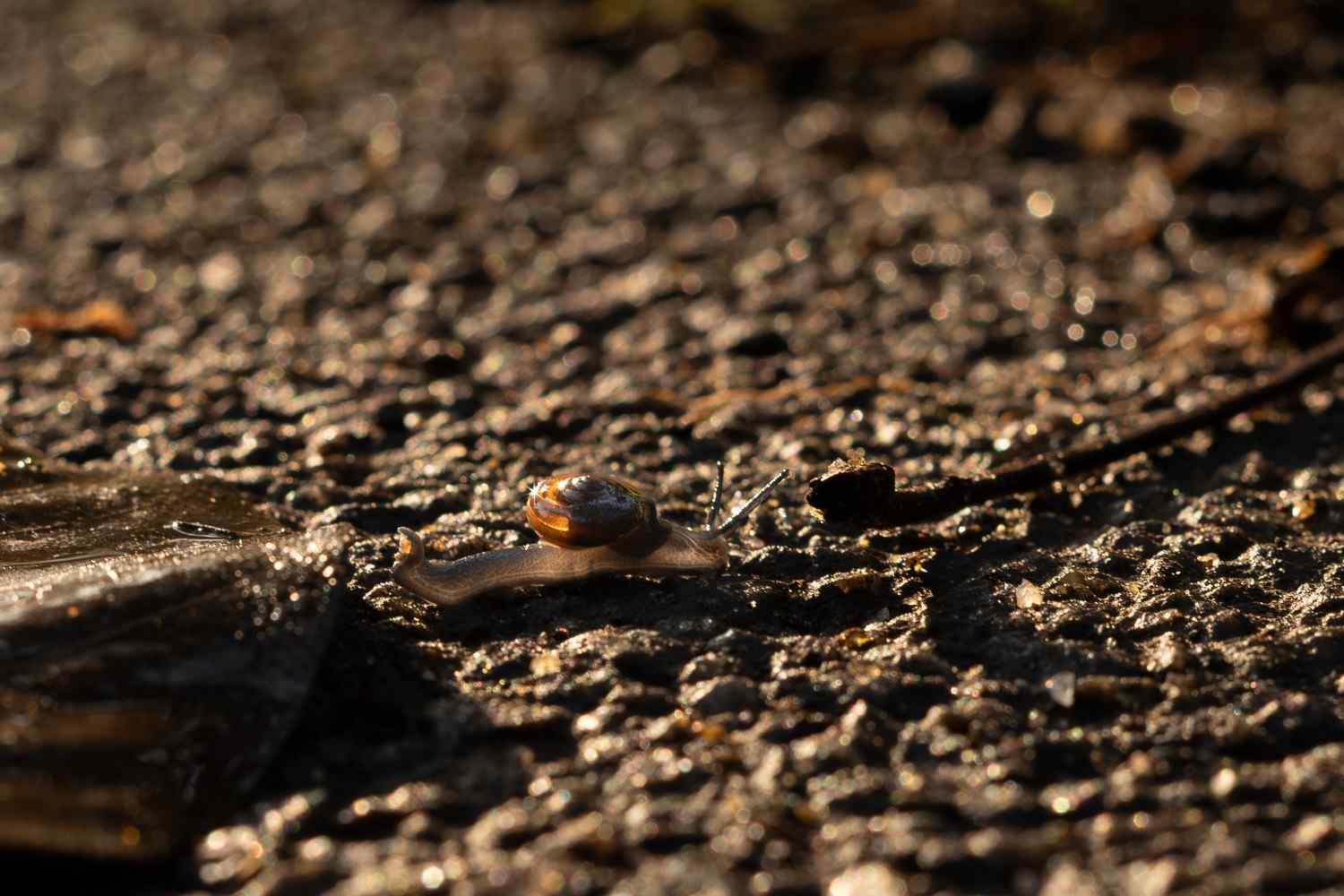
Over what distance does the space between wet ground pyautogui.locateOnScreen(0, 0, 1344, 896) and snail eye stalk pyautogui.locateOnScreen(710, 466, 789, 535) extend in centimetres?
5

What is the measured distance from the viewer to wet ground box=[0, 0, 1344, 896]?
2018 mm

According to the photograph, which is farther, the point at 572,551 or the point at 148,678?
the point at 572,551

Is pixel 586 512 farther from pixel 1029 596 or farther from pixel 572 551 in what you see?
pixel 1029 596

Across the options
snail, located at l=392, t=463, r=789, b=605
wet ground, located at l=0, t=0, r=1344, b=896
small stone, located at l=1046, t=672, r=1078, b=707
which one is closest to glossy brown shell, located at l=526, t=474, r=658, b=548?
snail, located at l=392, t=463, r=789, b=605

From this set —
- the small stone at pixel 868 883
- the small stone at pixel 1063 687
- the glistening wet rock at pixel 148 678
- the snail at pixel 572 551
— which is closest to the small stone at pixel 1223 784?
the small stone at pixel 1063 687

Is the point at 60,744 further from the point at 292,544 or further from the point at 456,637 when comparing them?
the point at 456,637

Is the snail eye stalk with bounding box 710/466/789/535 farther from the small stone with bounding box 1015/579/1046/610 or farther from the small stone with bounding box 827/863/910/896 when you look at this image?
the small stone with bounding box 827/863/910/896

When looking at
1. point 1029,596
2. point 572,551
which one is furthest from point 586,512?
point 1029,596

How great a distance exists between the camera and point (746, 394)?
146 inches

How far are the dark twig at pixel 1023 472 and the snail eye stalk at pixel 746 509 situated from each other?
18 centimetres

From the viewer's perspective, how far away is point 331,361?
4035 millimetres

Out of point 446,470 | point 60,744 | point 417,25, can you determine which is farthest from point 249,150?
point 60,744

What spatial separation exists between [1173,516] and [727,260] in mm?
2070

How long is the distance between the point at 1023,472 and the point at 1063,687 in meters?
0.70
